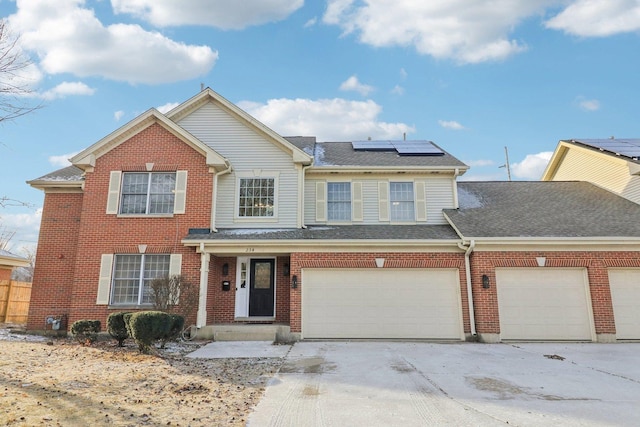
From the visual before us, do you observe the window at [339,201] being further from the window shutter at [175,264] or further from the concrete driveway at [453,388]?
the concrete driveway at [453,388]

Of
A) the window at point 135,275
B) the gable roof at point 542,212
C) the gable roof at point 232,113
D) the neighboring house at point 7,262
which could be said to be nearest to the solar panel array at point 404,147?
→ the gable roof at point 542,212

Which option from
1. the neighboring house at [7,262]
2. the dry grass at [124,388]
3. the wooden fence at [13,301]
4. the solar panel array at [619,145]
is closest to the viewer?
the dry grass at [124,388]

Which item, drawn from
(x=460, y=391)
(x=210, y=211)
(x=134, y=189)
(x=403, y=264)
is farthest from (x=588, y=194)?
(x=134, y=189)

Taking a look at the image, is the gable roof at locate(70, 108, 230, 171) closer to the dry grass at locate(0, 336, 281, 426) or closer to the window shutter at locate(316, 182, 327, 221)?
the window shutter at locate(316, 182, 327, 221)

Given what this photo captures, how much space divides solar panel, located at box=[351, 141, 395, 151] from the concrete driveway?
8.78 meters

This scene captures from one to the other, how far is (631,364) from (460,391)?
192 inches

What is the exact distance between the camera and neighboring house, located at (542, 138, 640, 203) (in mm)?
14094

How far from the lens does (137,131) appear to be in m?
13.0

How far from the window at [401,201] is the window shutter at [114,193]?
931 cm

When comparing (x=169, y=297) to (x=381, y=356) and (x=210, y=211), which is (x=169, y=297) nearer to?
(x=210, y=211)

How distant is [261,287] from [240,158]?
15.1 feet

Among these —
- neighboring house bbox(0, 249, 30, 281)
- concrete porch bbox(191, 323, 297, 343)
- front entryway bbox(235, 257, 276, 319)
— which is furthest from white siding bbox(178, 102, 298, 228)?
neighboring house bbox(0, 249, 30, 281)

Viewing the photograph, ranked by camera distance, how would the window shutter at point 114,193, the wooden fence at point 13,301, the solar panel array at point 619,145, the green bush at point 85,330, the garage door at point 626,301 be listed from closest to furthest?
the green bush at point 85,330 < the garage door at point 626,301 < the window shutter at point 114,193 < the solar panel array at point 619,145 < the wooden fence at point 13,301

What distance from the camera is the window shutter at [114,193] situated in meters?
12.4
